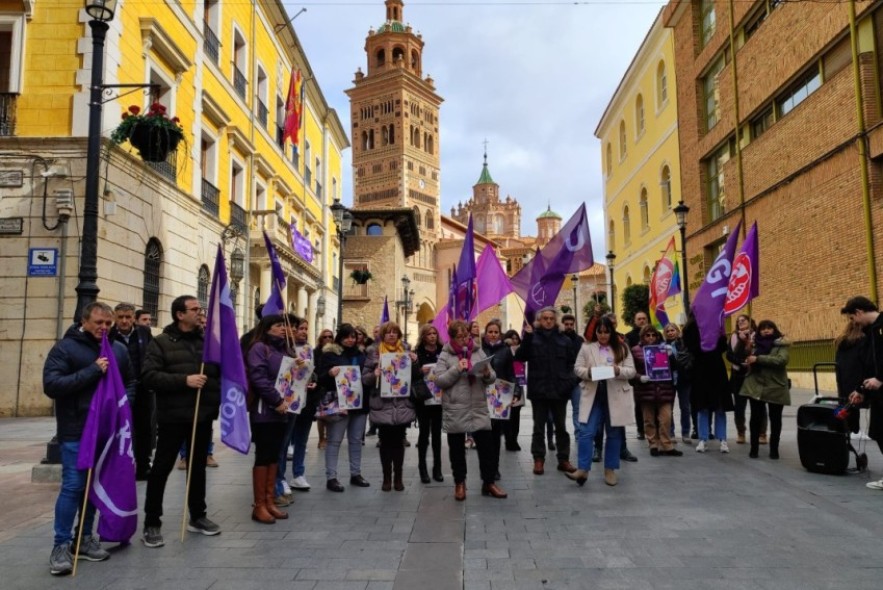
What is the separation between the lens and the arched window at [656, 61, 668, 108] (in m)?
28.3

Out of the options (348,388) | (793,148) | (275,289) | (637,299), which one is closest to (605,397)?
(348,388)

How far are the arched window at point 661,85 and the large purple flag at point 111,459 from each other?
27661 mm

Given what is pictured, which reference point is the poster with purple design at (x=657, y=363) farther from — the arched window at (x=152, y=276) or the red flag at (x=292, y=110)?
the red flag at (x=292, y=110)

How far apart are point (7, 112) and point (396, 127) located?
315ft

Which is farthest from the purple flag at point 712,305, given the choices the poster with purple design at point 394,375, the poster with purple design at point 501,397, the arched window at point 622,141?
the arched window at point 622,141

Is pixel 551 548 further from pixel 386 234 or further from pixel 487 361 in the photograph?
pixel 386 234

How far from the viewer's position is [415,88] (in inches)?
4198

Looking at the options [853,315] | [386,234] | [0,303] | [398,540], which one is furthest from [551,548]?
[386,234]

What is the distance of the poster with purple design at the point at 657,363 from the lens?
8.73 m

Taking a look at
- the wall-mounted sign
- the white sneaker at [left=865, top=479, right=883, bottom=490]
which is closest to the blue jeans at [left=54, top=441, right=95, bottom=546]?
the white sneaker at [left=865, top=479, right=883, bottom=490]

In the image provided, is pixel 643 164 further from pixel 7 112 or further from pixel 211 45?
pixel 7 112

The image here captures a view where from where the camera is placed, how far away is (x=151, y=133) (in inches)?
459

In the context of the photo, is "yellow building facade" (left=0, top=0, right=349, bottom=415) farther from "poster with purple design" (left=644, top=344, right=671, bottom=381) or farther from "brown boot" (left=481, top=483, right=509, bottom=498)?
"poster with purple design" (left=644, top=344, right=671, bottom=381)

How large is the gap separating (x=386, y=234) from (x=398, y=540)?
47.9 meters
